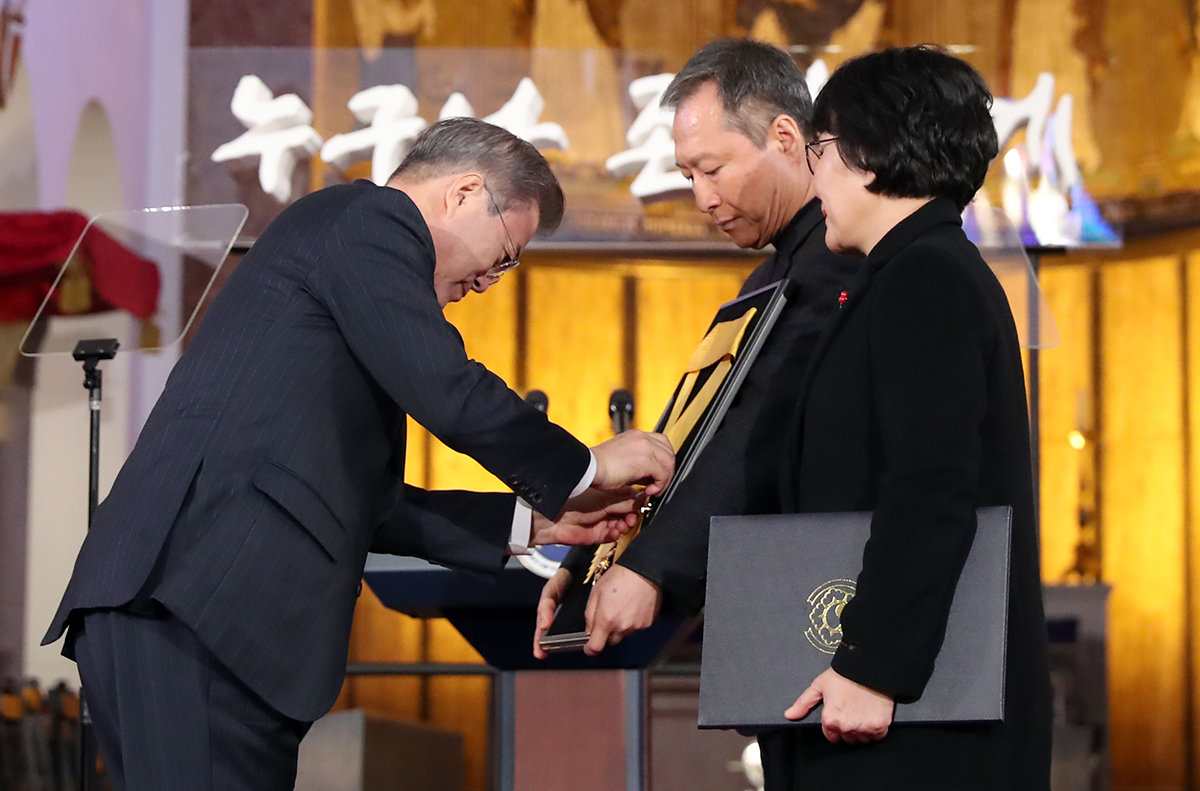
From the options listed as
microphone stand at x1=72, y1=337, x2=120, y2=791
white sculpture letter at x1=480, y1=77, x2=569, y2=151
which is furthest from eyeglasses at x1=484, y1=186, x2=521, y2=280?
white sculpture letter at x1=480, y1=77, x2=569, y2=151

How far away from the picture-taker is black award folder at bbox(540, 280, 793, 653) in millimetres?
1924

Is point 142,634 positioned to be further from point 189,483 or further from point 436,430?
point 436,430

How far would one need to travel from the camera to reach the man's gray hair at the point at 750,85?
222 centimetres

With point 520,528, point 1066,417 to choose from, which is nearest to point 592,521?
point 520,528

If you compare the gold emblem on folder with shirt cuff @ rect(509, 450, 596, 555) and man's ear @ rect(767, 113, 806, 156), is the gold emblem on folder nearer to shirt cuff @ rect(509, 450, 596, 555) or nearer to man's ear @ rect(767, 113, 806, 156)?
shirt cuff @ rect(509, 450, 596, 555)

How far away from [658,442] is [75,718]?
10.9 feet

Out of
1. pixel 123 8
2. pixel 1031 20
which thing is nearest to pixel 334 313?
pixel 123 8

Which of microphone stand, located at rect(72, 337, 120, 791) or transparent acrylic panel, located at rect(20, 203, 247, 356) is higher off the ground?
transparent acrylic panel, located at rect(20, 203, 247, 356)

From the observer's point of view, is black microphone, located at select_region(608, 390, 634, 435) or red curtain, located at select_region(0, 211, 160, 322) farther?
red curtain, located at select_region(0, 211, 160, 322)

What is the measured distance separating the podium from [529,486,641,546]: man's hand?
19.8 inches

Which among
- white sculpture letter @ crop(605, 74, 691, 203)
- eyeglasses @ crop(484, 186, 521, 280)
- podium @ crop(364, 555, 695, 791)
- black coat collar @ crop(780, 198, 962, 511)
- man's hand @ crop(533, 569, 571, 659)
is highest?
white sculpture letter @ crop(605, 74, 691, 203)

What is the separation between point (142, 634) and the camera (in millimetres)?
1562

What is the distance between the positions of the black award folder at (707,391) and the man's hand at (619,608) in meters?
0.03

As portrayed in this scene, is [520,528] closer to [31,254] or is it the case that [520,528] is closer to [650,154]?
[650,154]
